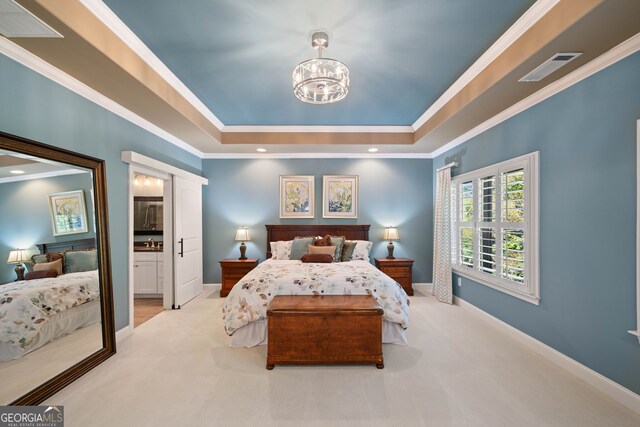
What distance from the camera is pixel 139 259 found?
519 centimetres

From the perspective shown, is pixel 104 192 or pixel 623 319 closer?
pixel 623 319

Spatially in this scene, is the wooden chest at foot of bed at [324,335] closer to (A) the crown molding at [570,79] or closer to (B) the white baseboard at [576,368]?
(B) the white baseboard at [576,368]

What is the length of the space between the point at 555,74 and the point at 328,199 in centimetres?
378

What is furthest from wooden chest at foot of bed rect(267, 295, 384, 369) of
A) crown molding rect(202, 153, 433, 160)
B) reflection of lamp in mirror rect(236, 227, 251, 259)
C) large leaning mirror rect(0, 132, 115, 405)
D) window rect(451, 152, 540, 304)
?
crown molding rect(202, 153, 433, 160)

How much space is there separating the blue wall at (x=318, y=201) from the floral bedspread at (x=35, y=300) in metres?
2.88

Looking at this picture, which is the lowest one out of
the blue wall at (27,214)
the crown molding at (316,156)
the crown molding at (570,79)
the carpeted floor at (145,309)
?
the carpeted floor at (145,309)

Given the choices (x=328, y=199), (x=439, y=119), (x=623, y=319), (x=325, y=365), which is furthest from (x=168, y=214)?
(x=623, y=319)

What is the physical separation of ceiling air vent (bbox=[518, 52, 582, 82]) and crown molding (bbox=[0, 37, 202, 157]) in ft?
13.4

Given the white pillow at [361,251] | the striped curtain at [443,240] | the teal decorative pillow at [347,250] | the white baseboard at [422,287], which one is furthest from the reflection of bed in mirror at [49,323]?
the white baseboard at [422,287]

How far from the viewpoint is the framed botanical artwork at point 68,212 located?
2.58 metres

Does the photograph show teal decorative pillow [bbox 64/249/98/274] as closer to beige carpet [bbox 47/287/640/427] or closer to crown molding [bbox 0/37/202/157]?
beige carpet [bbox 47/287/640/427]

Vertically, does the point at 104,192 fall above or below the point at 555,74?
below

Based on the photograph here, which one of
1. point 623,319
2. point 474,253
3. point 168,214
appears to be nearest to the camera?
point 623,319

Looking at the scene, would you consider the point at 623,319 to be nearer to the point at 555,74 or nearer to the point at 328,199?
the point at 555,74
